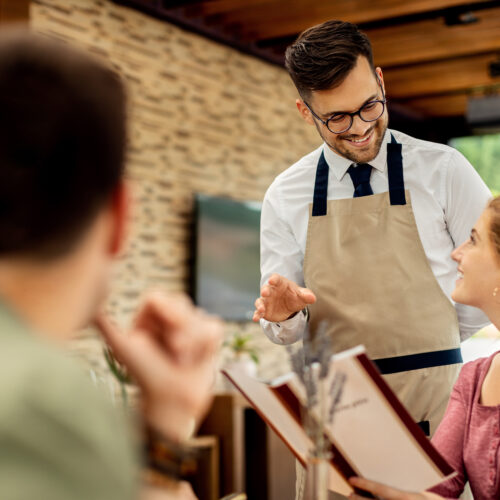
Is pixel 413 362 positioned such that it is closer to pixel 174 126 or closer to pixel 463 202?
pixel 463 202

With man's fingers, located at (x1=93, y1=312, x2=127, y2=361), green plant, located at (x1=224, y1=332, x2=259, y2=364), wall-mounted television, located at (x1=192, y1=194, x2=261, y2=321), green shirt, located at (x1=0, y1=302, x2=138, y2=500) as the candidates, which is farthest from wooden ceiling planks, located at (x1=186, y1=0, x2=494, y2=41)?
green shirt, located at (x1=0, y1=302, x2=138, y2=500)

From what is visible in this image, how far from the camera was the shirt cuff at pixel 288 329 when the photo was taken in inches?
70.0

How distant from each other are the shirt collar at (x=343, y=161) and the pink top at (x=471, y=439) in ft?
1.87

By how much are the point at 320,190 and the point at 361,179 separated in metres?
0.11

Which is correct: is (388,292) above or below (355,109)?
below

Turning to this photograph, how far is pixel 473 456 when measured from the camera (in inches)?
57.7

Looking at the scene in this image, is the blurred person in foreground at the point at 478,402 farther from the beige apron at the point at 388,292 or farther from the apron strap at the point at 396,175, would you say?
the apron strap at the point at 396,175

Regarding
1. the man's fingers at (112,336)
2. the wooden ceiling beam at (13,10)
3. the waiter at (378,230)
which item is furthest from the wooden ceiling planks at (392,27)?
the man's fingers at (112,336)

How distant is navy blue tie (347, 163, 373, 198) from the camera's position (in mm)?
1899

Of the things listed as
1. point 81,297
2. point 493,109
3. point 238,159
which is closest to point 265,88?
point 238,159

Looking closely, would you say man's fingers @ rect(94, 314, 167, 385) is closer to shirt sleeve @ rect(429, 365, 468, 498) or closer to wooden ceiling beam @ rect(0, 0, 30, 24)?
shirt sleeve @ rect(429, 365, 468, 498)

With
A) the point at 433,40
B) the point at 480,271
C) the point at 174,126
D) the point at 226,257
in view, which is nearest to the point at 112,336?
the point at 480,271

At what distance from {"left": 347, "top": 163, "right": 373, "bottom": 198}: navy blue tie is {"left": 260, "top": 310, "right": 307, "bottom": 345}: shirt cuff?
1.12 ft

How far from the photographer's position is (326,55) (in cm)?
178
